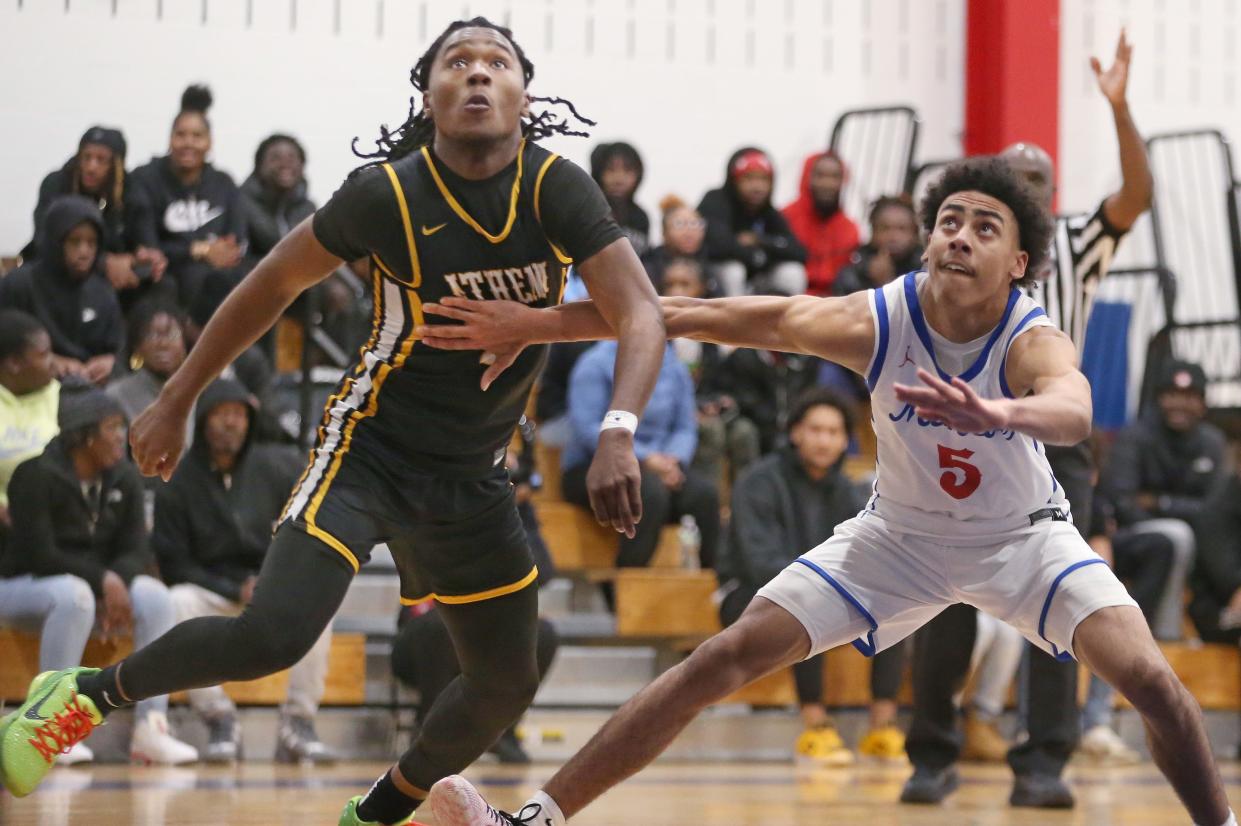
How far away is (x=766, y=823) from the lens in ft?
18.2

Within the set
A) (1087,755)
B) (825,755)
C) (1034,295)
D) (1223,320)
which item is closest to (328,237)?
(1034,295)

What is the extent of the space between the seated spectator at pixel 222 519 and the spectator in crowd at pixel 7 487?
1.67 ft

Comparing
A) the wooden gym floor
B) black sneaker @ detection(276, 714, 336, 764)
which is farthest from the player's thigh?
black sneaker @ detection(276, 714, 336, 764)

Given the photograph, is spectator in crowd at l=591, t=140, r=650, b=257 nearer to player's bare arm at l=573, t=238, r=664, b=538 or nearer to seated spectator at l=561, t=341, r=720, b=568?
seated spectator at l=561, t=341, r=720, b=568

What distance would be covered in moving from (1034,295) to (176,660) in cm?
337

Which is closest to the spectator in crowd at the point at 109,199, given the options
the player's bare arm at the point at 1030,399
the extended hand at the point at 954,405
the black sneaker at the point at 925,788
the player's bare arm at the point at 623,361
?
the black sneaker at the point at 925,788

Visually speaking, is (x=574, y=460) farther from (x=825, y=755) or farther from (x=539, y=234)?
(x=539, y=234)

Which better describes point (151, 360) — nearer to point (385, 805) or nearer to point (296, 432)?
point (296, 432)

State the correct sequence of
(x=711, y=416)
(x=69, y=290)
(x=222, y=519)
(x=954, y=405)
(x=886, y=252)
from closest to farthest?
(x=954, y=405) → (x=222, y=519) → (x=69, y=290) → (x=711, y=416) → (x=886, y=252)

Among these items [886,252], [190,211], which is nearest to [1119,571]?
[886,252]

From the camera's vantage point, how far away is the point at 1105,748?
884 centimetres

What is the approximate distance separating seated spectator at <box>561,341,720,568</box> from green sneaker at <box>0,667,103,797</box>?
15.2 ft

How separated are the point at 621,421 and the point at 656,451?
17.3ft

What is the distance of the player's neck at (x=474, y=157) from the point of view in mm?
4227
